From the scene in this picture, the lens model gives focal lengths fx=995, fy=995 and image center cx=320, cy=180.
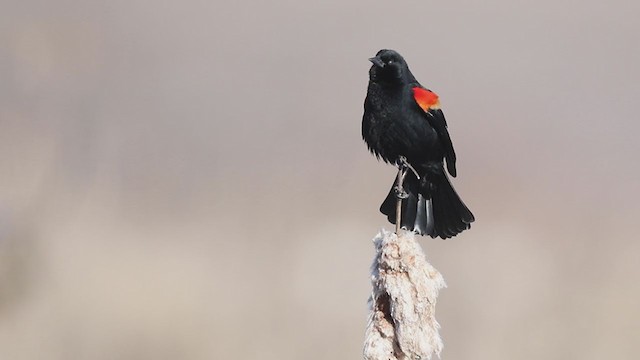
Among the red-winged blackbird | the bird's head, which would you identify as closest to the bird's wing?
the red-winged blackbird

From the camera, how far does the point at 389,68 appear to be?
3.72 meters

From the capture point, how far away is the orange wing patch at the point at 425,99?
3.79m

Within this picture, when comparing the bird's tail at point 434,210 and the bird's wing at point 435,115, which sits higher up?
the bird's wing at point 435,115

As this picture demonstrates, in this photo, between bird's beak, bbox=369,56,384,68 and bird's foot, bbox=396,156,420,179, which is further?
bird's foot, bbox=396,156,420,179

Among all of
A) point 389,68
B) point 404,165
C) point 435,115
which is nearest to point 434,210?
point 404,165

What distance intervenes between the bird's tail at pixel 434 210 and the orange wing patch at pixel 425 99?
28cm

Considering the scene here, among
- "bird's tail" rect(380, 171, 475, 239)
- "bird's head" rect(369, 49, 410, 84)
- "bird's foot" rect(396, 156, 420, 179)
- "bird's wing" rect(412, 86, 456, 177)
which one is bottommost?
"bird's tail" rect(380, 171, 475, 239)

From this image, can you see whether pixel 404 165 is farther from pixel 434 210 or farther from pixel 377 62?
pixel 377 62

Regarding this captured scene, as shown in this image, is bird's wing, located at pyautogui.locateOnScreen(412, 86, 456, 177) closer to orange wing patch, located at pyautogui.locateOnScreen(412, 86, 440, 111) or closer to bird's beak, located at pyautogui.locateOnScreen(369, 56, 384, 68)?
orange wing patch, located at pyautogui.locateOnScreen(412, 86, 440, 111)

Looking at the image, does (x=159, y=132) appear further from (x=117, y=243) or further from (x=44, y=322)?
(x=44, y=322)

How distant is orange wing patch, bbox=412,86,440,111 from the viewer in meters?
3.79

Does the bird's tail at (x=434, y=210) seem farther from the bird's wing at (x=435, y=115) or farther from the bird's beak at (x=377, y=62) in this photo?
the bird's beak at (x=377, y=62)

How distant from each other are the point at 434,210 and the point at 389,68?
0.57 m

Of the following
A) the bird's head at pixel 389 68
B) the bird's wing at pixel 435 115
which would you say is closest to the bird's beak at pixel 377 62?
the bird's head at pixel 389 68
